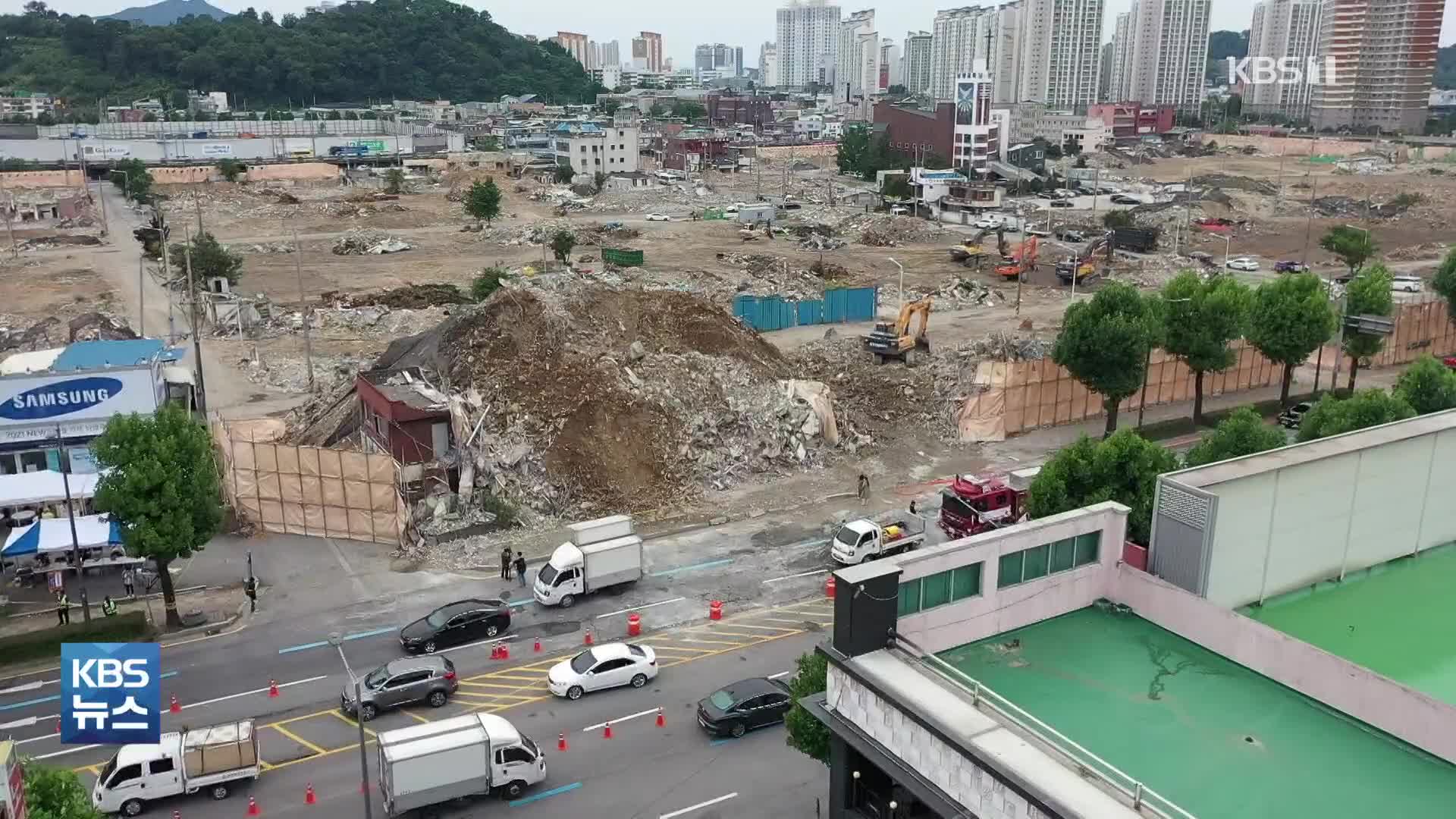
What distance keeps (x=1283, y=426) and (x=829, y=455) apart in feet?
61.4

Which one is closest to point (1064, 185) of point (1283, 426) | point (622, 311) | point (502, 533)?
point (1283, 426)

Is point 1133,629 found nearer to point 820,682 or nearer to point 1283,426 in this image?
point 820,682

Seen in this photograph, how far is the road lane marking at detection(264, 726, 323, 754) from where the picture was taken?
21422 millimetres

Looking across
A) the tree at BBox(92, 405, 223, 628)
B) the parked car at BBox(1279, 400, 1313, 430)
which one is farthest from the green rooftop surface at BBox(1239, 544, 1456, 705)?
the parked car at BBox(1279, 400, 1313, 430)

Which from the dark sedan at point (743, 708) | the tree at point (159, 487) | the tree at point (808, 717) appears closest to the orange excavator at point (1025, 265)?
the dark sedan at point (743, 708)

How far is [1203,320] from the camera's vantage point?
133 feet

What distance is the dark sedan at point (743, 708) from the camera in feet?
71.5

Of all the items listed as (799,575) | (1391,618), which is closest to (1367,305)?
(799,575)

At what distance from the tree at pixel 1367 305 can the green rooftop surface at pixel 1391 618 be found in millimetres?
28604

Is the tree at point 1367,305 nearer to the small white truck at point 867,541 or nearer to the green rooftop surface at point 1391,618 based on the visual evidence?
the small white truck at point 867,541

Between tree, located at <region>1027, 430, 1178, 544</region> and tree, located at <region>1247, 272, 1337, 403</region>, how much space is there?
67.1 feet

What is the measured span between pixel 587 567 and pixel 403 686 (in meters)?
6.38

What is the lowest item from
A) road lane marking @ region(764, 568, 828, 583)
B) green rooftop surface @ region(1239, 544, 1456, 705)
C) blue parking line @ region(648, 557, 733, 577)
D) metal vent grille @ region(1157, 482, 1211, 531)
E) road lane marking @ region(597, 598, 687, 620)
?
road lane marking @ region(764, 568, 828, 583)

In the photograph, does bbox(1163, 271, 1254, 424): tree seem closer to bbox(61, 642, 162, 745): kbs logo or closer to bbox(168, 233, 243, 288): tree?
bbox(61, 642, 162, 745): kbs logo
